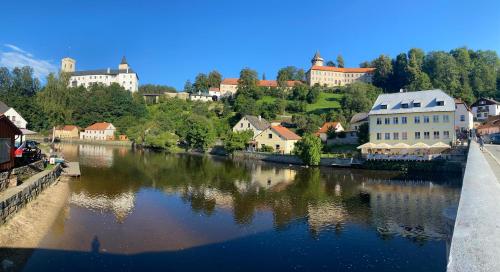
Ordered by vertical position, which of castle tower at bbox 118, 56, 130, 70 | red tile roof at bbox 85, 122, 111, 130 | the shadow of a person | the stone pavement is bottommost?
the shadow of a person

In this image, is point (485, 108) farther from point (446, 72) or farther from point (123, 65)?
point (123, 65)

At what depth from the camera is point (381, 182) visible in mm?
37219

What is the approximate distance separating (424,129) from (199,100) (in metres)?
88.2

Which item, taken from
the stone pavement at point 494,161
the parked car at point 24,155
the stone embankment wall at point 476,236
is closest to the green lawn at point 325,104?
the stone pavement at point 494,161

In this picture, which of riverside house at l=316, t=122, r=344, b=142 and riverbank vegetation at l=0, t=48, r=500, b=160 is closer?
riverside house at l=316, t=122, r=344, b=142

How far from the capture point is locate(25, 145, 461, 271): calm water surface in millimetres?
15375

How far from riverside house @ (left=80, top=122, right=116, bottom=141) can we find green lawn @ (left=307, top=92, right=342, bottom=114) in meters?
62.6

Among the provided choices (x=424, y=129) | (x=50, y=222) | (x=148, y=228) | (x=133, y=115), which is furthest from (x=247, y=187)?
(x=133, y=115)

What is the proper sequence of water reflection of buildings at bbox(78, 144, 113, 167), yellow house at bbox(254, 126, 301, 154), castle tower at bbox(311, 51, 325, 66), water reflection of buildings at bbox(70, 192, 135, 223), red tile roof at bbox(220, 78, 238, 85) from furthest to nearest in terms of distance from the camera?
castle tower at bbox(311, 51, 325, 66)
red tile roof at bbox(220, 78, 238, 85)
yellow house at bbox(254, 126, 301, 154)
water reflection of buildings at bbox(78, 144, 113, 167)
water reflection of buildings at bbox(70, 192, 135, 223)

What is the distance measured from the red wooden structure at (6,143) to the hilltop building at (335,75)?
114 m

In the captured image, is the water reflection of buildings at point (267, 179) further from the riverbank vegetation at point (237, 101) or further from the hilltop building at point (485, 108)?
the hilltop building at point (485, 108)

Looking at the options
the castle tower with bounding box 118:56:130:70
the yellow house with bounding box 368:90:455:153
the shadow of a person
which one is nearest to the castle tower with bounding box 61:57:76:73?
the castle tower with bounding box 118:56:130:70

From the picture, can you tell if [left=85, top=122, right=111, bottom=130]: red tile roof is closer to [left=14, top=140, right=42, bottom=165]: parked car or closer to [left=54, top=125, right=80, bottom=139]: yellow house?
[left=54, top=125, right=80, bottom=139]: yellow house

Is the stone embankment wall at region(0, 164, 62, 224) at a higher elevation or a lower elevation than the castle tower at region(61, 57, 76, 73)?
lower
